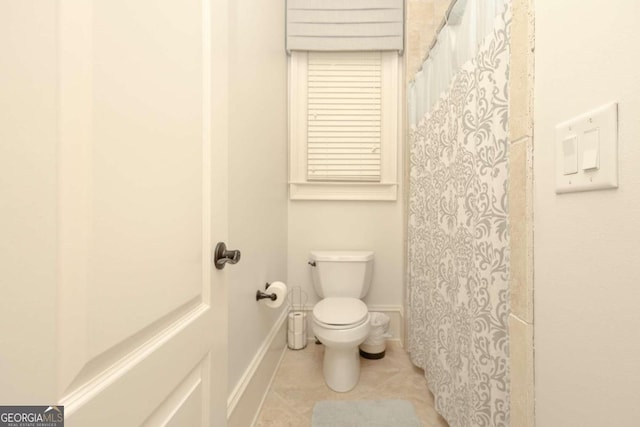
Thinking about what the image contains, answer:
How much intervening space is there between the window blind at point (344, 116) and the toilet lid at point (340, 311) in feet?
2.94

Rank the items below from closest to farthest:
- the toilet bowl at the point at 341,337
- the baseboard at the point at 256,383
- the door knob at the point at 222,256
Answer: the door knob at the point at 222,256 → the baseboard at the point at 256,383 → the toilet bowl at the point at 341,337

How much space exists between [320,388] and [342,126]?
172 centimetres

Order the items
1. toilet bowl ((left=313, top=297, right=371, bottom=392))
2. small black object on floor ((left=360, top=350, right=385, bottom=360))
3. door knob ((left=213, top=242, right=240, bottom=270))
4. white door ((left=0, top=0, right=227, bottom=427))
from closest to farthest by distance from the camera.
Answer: white door ((left=0, top=0, right=227, bottom=427)) < door knob ((left=213, top=242, right=240, bottom=270)) < toilet bowl ((left=313, top=297, right=371, bottom=392)) < small black object on floor ((left=360, top=350, right=385, bottom=360))

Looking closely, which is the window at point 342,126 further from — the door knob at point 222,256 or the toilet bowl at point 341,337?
the door knob at point 222,256

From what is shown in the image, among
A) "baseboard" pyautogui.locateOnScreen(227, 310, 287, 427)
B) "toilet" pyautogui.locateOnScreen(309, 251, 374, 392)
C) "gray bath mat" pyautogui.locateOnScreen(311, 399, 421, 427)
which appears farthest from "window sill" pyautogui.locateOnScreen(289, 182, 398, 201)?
"gray bath mat" pyautogui.locateOnScreen(311, 399, 421, 427)

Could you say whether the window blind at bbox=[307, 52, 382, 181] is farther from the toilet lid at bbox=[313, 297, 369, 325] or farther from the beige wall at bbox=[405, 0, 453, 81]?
the toilet lid at bbox=[313, 297, 369, 325]

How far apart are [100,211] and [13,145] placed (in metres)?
0.11

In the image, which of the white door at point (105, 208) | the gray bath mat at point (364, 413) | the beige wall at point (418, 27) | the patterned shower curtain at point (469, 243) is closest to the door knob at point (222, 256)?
the white door at point (105, 208)

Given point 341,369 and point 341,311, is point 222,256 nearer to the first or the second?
point 341,311

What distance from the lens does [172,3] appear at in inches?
20.1

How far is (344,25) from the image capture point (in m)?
2.07

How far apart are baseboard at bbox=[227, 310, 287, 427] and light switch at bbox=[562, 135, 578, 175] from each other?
1207mm

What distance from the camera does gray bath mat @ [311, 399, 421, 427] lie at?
1304 millimetres

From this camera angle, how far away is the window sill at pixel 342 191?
2.14m
